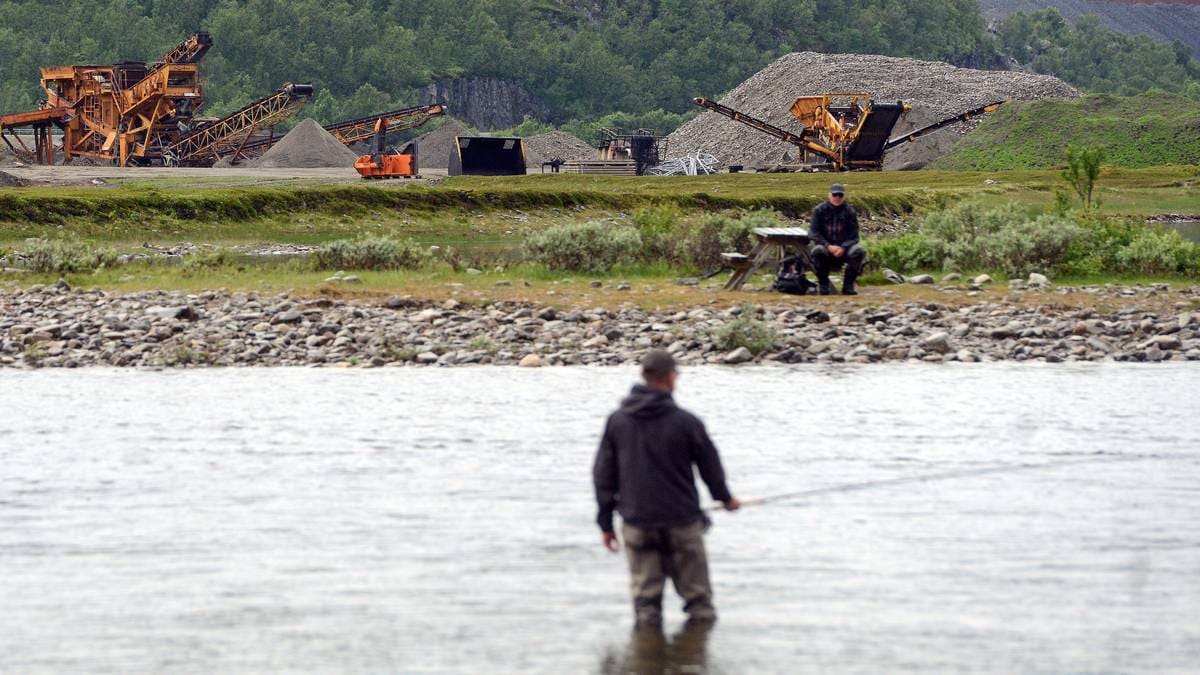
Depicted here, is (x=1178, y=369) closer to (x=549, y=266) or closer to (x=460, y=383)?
(x=460, y=383)

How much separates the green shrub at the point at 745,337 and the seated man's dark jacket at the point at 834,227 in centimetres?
277

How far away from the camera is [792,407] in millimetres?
17000

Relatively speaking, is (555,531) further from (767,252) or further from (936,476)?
(767,252)

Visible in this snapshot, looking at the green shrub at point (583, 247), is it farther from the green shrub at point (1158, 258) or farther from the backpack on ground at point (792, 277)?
the green shrub at point (1158, 258)

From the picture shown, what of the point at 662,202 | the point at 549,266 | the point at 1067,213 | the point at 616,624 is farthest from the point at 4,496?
the point at 662,202

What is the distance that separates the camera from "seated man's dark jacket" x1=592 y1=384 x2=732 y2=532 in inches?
343

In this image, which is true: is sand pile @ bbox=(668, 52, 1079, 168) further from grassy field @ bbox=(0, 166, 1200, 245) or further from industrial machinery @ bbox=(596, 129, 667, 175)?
grassy field @ bbox=(0, 166, 1200, 245)

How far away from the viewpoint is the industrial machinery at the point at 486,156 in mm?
70438

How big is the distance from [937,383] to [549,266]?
10843 mm

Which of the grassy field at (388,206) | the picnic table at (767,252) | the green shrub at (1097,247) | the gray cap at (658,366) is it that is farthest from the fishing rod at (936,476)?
the grassy field at (388,206)

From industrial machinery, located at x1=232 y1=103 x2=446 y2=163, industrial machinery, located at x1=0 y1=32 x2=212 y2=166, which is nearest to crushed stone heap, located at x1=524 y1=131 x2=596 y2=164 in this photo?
industrial machinery, located at x1=232 y1=103 x2=446 y2=163

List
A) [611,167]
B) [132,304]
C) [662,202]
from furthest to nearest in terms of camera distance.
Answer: [611,167] → [662,202] → [132,304]

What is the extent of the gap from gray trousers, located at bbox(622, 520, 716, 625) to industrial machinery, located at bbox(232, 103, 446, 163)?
271ft

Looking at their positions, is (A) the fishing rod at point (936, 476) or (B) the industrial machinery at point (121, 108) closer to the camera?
(A) the fishing rod at point (936, 476)
